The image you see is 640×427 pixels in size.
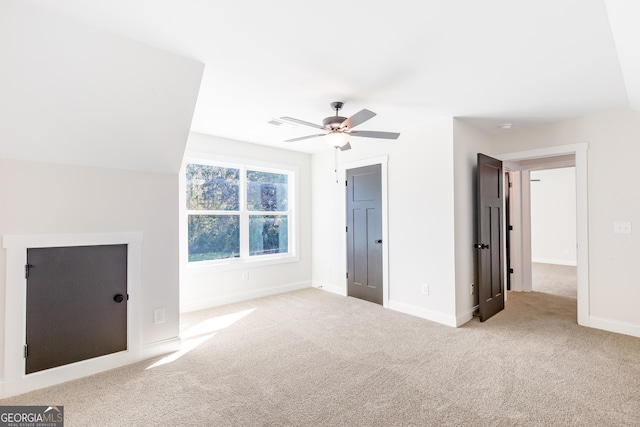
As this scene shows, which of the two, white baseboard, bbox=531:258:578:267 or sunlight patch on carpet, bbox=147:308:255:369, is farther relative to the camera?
white baseboard, bbox=531:258:578:267

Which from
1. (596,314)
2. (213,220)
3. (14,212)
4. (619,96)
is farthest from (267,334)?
(619,96)

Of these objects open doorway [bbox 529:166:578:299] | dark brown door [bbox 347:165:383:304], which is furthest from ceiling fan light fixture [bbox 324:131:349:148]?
open doorway [bbox 529:166:578:299]

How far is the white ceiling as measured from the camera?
5.52 ft

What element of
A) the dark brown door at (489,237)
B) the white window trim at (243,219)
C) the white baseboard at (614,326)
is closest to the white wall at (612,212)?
the white baseboard at (614,326)

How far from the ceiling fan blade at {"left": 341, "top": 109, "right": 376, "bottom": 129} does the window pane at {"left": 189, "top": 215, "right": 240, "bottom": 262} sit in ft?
8.58

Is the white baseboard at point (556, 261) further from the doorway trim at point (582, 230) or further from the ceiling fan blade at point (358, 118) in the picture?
the ceiling fan blade at point (358, 118)

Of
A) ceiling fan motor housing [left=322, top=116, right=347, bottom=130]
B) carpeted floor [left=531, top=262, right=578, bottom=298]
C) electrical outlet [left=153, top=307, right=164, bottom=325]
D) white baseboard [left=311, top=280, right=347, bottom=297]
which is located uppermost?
ceiling fan motor housing [left=322, top=116, right=347, bottom=130]

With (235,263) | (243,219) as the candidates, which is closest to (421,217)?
(243,219)

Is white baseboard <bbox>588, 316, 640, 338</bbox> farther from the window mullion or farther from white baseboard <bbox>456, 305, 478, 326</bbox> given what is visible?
the window mullion

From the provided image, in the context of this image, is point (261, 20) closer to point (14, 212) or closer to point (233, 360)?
point (14, 212)

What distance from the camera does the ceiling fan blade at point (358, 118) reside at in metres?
2.40

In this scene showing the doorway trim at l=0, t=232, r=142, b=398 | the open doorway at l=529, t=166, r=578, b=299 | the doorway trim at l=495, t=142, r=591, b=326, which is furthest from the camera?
the open doorway at l=529, t=166, r=578, b=299

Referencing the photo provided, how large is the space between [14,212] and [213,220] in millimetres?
2285

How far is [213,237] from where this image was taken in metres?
4.39
